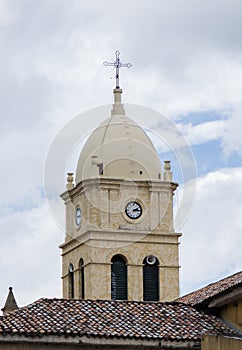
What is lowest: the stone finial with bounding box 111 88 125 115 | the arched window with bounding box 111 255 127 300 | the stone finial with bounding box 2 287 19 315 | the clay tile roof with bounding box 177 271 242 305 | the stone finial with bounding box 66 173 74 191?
the clay tile roof with bounding box 177 271 242 305

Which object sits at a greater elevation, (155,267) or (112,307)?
(155,267)

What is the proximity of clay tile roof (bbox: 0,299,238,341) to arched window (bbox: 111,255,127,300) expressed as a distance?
30.9 meters

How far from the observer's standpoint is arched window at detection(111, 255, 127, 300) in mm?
68500

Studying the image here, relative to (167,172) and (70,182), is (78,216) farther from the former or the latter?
(167,172)

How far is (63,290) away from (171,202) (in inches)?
244

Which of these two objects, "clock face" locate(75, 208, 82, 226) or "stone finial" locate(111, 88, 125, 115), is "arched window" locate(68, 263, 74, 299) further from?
"stone finial" locate(111, 88, 125, 115)

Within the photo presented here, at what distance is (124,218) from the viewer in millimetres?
69562

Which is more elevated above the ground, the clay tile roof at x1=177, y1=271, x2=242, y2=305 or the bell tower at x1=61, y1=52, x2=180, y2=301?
the bell tower at x1=61, y1=52, x2=180, y2=301

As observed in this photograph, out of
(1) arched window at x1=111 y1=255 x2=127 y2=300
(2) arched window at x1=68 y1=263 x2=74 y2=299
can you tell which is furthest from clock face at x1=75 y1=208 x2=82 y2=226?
(1) arched window at x1=111 y1=255 x2=127 y2=300

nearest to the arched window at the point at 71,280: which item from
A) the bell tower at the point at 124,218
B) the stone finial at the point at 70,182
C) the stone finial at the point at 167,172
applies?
the bell tower at the point at 124,218

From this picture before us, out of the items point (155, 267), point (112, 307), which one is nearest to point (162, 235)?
A: point (155, 267)

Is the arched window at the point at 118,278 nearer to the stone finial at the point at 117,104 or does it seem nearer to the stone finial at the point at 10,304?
the stone finial at the point at 117,104

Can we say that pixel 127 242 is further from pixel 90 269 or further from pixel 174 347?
pixel 174 347

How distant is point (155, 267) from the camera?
Answer: 70.1m
